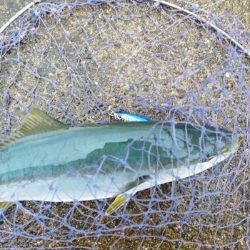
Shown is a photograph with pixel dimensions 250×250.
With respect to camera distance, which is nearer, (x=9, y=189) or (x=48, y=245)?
(x=9, y=189)

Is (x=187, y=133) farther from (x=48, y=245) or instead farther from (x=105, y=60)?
(x=48, y=245)

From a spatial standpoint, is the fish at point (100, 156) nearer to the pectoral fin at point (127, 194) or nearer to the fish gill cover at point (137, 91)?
the pectoral fin at point (127, 194)

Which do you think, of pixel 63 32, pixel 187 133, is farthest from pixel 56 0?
pixel 187 133

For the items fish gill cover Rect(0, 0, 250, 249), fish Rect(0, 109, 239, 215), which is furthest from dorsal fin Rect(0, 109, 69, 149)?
fish gill cover Rect(0, 0, 250, 249)

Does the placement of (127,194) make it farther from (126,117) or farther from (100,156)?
(126,117)

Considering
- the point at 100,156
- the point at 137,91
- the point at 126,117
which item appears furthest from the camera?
the point at 137,91

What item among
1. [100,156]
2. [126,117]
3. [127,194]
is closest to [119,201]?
[127,194]
